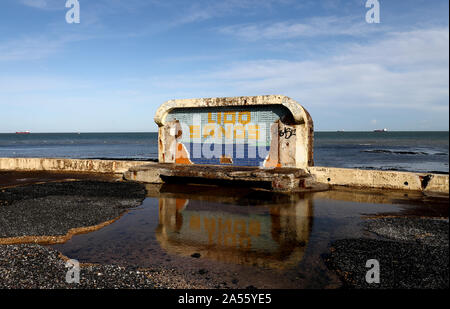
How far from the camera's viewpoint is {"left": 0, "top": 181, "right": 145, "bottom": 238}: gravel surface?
728cm

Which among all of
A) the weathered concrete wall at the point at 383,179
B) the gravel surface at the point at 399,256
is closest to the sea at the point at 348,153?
the weathered concrete wall at the point at 383,179

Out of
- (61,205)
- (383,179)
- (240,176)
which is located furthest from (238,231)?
(383,179)

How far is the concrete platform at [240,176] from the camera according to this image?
12062 millimetres

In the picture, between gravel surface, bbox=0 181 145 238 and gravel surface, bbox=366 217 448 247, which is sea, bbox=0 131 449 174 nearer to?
gravel surface, bbox=366 217 448 247

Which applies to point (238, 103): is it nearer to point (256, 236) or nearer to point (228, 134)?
point (228, 134)

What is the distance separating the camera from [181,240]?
6.62m

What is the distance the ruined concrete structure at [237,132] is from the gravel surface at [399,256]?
21.7ft

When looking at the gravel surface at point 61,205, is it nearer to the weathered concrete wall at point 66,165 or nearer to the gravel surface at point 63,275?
the gravel surface at point 63,275

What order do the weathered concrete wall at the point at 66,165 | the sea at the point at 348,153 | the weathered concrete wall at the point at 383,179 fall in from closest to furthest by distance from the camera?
the weathered concrete wall at the point at 383,179 → the weathered concrete wall at the point at 66,165 → the sea at the point at 348,153

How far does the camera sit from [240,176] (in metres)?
12.4

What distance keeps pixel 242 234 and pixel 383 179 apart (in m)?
8.21

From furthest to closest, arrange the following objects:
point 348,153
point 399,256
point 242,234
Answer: point 348,153 < point 242,234 < point 399,256

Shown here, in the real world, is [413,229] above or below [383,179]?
below
